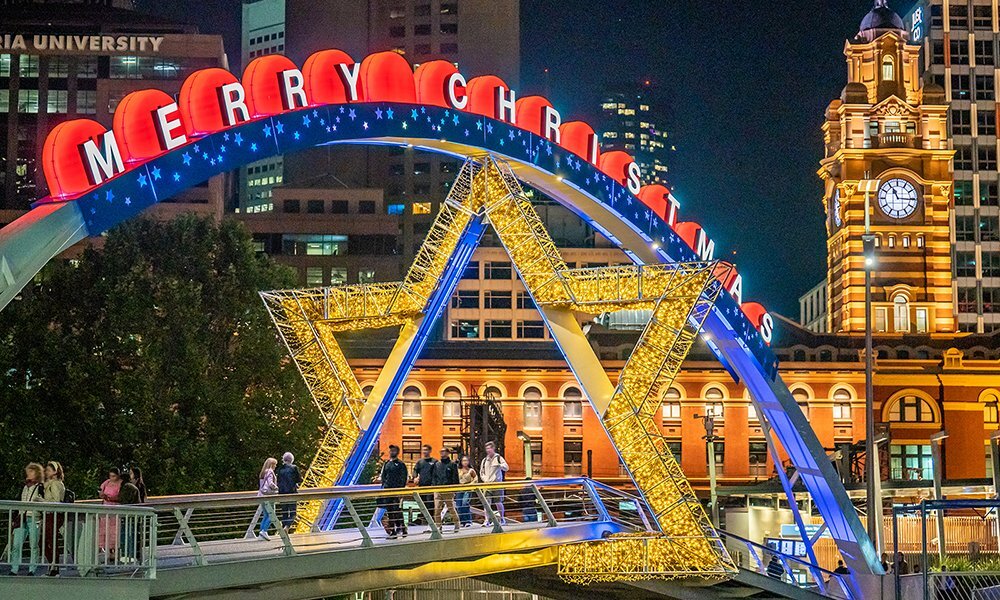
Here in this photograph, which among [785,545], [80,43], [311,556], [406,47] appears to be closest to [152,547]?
[311,556]

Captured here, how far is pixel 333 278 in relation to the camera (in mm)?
116938

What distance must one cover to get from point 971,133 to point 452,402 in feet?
185

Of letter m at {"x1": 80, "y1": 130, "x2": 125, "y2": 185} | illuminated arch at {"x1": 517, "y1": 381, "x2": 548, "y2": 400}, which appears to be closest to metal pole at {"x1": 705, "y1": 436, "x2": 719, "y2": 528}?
letter m at {"x1": 80, "y1": 130, "x2": 125, "y2": 185}

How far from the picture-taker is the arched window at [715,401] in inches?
3743

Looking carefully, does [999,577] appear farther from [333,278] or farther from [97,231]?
[333,278]

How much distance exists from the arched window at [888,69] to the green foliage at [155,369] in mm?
68019

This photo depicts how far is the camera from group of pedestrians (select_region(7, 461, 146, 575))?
768 inches

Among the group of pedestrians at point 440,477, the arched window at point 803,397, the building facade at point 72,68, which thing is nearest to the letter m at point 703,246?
the group of pedestrians at point 440,477

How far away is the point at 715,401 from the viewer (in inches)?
3745

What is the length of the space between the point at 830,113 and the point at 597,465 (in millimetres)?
31590

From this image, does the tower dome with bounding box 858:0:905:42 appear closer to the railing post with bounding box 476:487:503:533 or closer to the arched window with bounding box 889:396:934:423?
the arched window with bounding box 889:396:934:423

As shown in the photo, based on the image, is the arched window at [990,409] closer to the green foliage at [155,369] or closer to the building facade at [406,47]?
the building facade at [406,47]

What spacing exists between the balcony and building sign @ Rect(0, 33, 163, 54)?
52.2 metres

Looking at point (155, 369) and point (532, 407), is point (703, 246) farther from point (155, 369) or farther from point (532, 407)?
point (532, 407)
